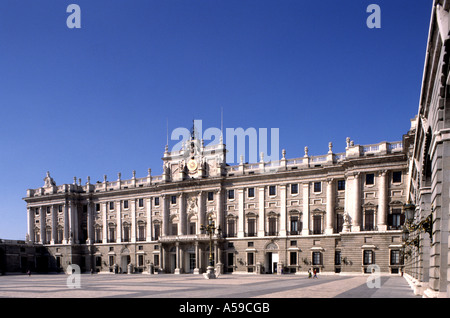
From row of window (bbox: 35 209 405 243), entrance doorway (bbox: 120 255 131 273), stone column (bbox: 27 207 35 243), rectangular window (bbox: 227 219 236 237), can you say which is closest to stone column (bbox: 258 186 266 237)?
row of window (bbox: 35 209 405 243)

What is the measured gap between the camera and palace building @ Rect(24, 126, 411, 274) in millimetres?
47750

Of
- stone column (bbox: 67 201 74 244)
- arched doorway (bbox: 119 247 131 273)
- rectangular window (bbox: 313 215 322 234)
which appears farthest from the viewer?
stone column (bbox: 67 201 74 244)

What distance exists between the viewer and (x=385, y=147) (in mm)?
47656

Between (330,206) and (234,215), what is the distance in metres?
14.7

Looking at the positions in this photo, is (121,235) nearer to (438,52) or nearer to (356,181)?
(356,181)

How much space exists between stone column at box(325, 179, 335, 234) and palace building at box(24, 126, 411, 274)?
Answer: 129 millimetres

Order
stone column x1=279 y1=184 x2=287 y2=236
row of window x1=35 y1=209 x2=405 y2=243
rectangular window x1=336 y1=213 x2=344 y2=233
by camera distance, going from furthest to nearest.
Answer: stone column x1=279 y1=184 x2=287 y2=236 → rectangular window x1=336 y1=213 x2=344 y2=233 → row of window x1=35 y1=209 x2=405 y2=243

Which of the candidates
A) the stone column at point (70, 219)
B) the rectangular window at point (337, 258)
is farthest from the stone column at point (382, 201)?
the stone column at point (70, 219)

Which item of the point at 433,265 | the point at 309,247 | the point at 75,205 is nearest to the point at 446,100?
the point at 433,265

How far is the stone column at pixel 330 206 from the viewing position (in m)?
52.0

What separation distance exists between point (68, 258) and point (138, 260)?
14.8 m

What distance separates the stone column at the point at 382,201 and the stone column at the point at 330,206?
245 inches

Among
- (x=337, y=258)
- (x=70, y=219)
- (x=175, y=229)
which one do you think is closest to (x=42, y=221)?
(x=70, y=219)

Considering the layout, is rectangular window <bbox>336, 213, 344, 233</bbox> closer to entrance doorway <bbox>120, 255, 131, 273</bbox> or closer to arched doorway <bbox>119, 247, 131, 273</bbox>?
arched doorway <bbox>119, 247, 131, 273</bbox>
